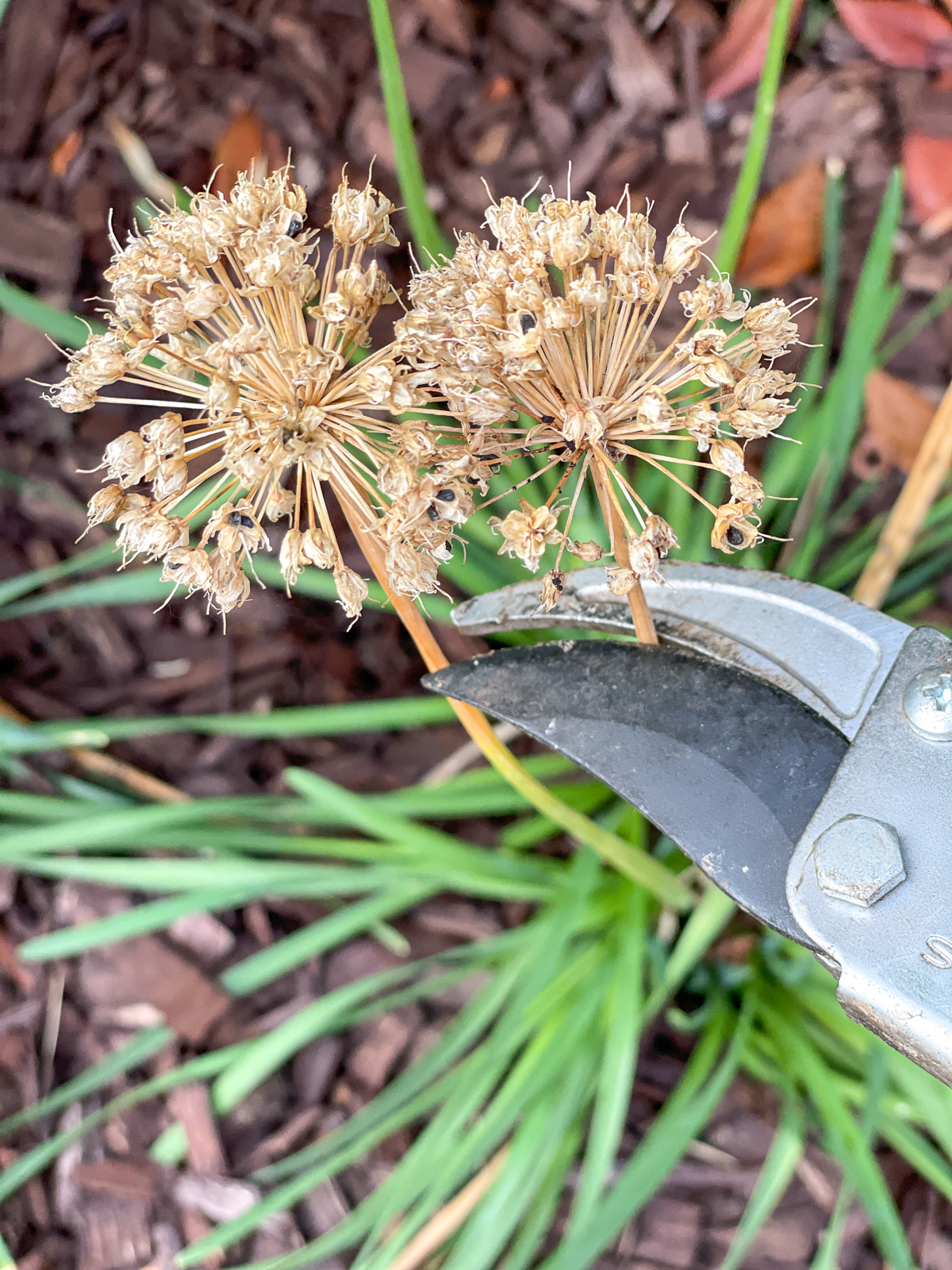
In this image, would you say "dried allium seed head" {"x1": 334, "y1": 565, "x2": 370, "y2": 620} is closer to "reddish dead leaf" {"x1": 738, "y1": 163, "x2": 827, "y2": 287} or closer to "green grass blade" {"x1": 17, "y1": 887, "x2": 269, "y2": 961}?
"green grass blade" {"x1": 17, "y1": 887, "x2": 269, "y2": 961}

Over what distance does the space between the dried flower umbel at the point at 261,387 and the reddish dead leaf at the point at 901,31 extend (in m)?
0.99

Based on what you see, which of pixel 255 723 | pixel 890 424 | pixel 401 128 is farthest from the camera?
pixel 890 424

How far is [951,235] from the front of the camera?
116 cm

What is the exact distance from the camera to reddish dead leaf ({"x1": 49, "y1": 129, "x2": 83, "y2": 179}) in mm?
1214

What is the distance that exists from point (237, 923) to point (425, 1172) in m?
0.35

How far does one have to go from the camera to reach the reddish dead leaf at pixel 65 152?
3.98 feet

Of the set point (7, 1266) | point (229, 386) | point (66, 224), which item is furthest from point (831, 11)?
point (7, 1266)

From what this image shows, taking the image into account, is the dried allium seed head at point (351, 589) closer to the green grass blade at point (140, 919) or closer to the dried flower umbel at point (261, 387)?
the dried flower umbel at point (261, 387)

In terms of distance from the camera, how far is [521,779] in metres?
0.66

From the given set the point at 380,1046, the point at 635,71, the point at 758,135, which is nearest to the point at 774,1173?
the point at 380,1046

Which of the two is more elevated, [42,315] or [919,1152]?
[42,315]

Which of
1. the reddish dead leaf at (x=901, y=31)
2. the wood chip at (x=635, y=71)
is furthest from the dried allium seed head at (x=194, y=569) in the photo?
the reddish dead leaf at (x=901, y=31)

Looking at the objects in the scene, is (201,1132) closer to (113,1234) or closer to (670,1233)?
(113,1234)

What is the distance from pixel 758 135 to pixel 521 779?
0.61 m
